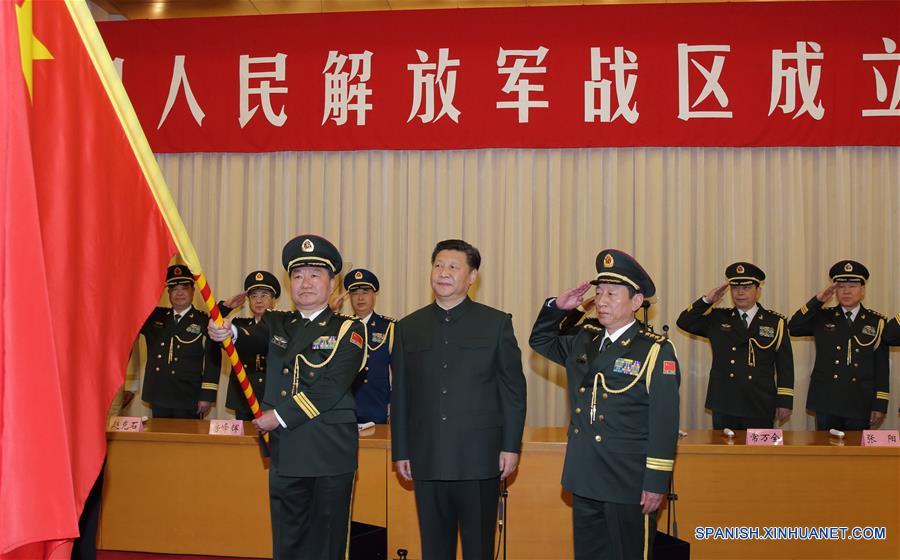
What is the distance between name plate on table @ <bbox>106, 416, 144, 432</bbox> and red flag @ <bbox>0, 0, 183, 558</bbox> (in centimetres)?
266

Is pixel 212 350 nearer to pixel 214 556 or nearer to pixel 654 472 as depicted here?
pixel 214 556

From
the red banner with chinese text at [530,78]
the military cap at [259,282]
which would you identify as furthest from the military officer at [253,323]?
the red banner with chinese text at [530,78]

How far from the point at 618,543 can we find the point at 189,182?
198 inches

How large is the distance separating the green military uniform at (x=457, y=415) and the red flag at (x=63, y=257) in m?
1.37

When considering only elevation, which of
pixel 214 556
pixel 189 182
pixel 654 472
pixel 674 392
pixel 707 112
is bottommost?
pixel 214 556

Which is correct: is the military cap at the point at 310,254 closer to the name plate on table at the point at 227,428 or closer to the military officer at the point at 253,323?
the name plate on table at the point at 227,428

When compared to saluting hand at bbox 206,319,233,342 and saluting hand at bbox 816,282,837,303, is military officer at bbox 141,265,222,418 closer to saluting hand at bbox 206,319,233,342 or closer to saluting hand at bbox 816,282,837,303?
saluting hand at bbox 206,319,233,342

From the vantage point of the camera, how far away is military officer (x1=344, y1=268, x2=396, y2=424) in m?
4.96

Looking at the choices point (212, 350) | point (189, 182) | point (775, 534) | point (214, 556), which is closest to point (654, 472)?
point (775, 534)

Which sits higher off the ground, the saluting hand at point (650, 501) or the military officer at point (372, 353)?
the military officer at point (372, 353)

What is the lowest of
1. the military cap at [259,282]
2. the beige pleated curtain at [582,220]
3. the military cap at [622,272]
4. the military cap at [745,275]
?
the military cap at [622,272]

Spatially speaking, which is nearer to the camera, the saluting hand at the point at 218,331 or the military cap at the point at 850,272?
the saluting hand at the point at 218,331

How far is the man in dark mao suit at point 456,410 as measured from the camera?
3018mm

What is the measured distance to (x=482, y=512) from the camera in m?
3.02
